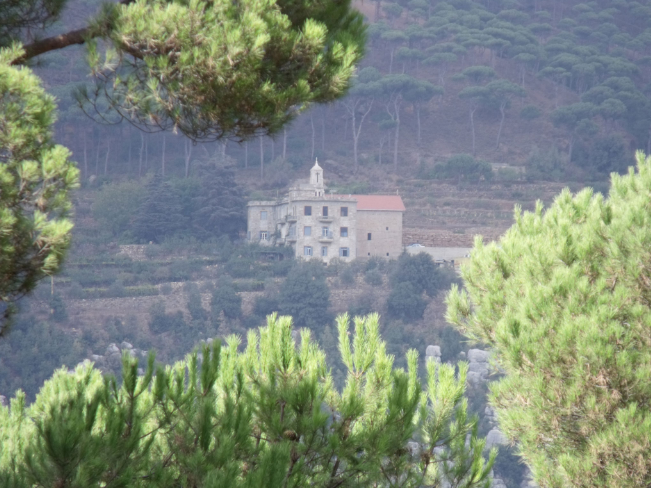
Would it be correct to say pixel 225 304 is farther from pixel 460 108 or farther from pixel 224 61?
pixel 224 61

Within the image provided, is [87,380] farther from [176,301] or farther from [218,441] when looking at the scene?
[176,301]

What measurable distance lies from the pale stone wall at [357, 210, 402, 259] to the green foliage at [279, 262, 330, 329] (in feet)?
11.0

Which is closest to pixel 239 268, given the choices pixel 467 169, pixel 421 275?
pixel 421 275

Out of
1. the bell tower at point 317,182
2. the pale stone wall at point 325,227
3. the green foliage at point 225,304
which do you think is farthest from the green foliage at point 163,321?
the bell tower at point 317,182

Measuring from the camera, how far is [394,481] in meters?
3.52

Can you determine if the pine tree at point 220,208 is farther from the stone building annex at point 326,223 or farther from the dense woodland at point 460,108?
the dense woodland at point 460,108

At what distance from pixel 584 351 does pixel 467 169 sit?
48.1 m

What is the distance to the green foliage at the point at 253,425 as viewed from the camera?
8.58 feet

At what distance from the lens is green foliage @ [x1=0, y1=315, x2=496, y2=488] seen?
2615 millimetres

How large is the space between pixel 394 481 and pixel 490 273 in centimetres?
238

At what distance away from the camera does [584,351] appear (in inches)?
171

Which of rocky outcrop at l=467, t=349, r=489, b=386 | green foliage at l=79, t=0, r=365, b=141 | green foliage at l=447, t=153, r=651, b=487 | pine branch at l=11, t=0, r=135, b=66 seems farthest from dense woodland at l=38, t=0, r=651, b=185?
pine branch at l=11, t=0, r=135, b=66

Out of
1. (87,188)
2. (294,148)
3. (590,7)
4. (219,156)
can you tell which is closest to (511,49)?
(590,7)

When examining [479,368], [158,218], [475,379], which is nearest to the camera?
[475,379]
